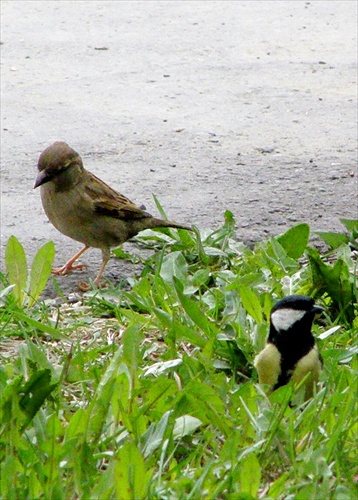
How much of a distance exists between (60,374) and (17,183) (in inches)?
119

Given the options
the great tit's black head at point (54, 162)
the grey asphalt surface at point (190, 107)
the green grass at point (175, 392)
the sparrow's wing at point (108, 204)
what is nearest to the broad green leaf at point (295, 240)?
the green grass at point (175, 392)

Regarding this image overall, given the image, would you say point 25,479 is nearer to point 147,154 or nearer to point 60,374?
point 60,374

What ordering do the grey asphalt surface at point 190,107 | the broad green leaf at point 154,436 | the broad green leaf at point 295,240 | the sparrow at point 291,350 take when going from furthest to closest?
1. the grey asphalt surface at point 190,107
2. the broad green leaf at point 295,240
3. the sparrow at point 291,350
4. the broad green leaf at point 154,436

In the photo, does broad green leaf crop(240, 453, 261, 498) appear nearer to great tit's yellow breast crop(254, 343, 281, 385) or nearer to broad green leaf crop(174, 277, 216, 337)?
great tit's yellow breast crop(254, 343, 281, 385)

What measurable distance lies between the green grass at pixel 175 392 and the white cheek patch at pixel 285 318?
0.86ft

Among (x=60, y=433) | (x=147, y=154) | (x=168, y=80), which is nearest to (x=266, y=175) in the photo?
(x=147, y=154)

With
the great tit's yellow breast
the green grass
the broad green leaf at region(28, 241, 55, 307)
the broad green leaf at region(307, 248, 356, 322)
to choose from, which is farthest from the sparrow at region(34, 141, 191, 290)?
the great tit's yellow breast

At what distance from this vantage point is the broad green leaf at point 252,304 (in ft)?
15.5

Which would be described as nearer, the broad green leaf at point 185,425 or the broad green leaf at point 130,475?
the broad green leaf at point 130,475

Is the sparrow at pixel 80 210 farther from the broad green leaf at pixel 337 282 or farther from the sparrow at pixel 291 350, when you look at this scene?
the sparrow at pixel 291 350

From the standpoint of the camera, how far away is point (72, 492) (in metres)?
3.29

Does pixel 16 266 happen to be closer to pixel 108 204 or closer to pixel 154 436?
pixel 108 204

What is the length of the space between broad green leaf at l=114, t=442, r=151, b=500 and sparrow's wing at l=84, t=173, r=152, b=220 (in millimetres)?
2916

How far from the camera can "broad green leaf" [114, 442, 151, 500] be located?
122 inches
